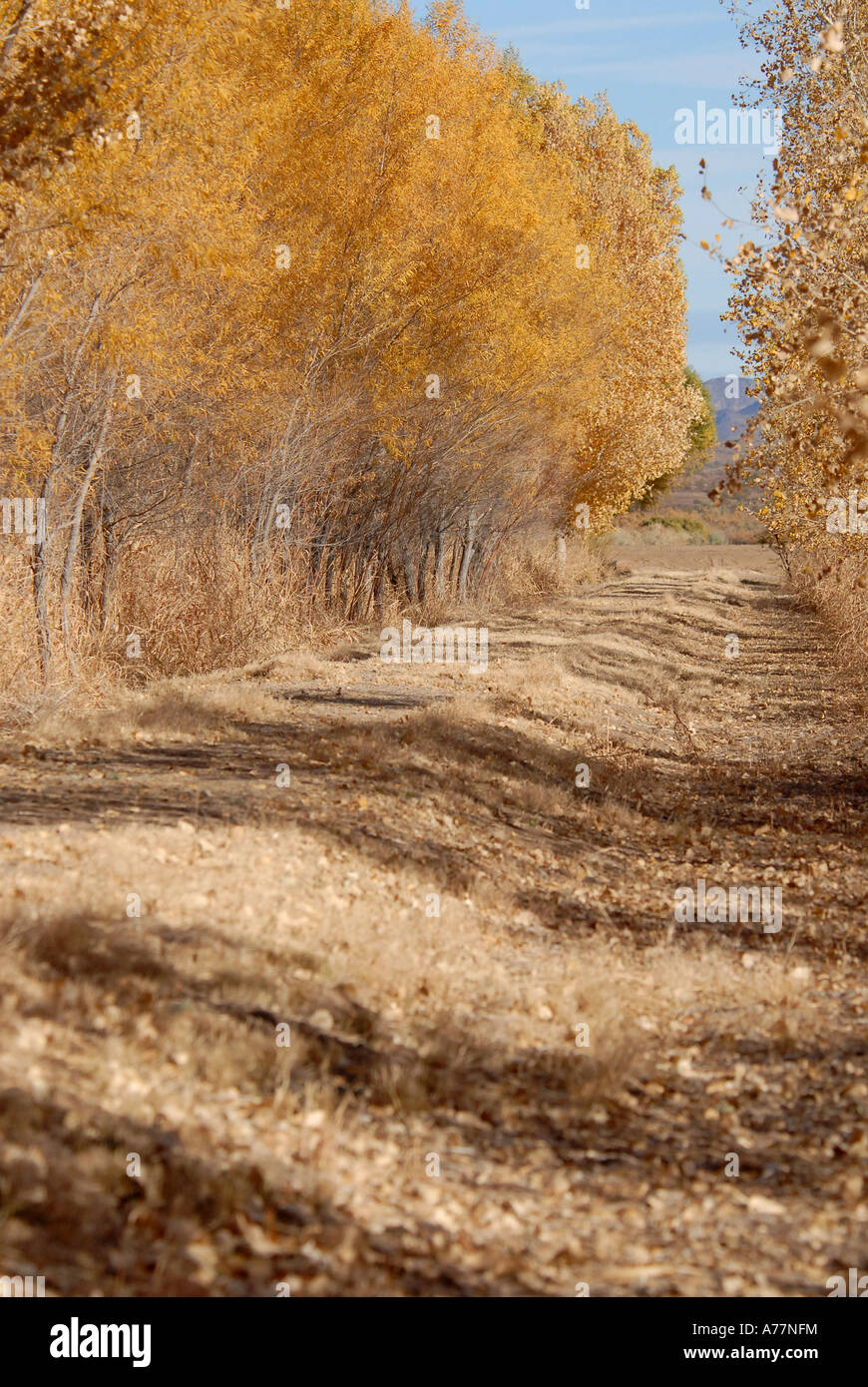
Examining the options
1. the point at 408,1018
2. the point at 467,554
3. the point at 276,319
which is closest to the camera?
the point at 408,1018

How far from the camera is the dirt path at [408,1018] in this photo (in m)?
4.32

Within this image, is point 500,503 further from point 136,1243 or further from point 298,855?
point 136,1243

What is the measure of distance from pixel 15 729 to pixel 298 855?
Result: 3.73 meters

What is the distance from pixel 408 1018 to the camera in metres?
6.05

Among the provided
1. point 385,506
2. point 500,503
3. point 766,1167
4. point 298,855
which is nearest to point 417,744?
point 298,855

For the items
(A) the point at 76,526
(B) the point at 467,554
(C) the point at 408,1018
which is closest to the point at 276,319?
(A) the point at 76,526

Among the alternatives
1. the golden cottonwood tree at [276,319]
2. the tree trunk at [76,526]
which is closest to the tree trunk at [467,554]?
the golden cottonwood tree at [276,319]

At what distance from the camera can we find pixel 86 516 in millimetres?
13539

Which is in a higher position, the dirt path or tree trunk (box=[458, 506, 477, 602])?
tree trunk (box=[458, 506, 477, 602])

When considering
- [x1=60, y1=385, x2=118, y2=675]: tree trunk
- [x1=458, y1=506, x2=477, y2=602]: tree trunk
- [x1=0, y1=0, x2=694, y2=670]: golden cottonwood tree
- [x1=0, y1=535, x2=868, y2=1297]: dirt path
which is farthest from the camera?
[x1=458, y1=506, x2=477, y2=602]: tree trunk

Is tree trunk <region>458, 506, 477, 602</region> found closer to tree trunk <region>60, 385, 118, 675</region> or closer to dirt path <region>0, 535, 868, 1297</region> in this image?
tree trunk <region>60, 385, 118, 675</region>

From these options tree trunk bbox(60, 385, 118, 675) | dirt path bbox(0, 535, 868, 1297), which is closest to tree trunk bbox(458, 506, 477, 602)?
tree trunk bbox(60, 385, 118, 675)

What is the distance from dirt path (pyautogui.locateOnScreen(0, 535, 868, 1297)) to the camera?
14.2ft

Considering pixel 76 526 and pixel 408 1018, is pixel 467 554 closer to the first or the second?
pixel 76 526
